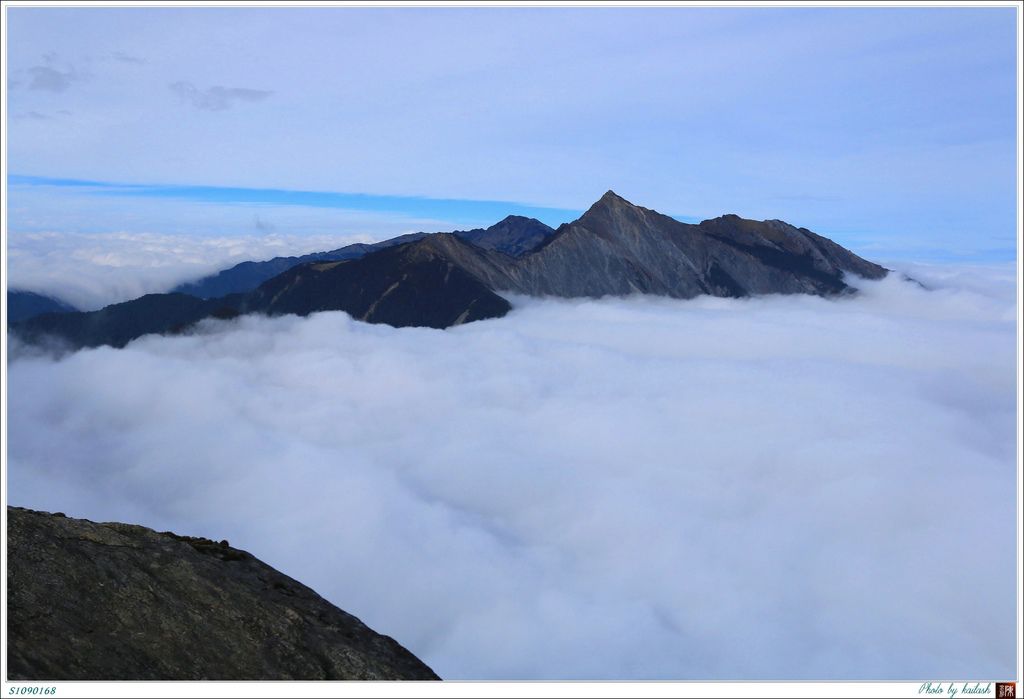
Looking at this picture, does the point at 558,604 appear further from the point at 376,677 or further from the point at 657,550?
the point at 376,677

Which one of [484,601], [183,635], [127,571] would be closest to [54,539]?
[127,571]

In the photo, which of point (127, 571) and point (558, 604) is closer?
point (127, 571)

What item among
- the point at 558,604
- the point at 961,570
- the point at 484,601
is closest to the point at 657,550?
the point at 558,604

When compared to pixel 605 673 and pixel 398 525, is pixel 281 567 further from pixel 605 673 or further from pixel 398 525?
pixel 605 673

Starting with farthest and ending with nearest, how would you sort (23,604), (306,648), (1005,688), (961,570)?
(961,570)
(306,648)
(23,604)
(1005,688)

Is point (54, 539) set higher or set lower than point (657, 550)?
higher

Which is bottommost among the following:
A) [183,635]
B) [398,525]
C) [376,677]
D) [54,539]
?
[398,525]

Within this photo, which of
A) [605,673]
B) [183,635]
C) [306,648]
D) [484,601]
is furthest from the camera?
[484,601]
